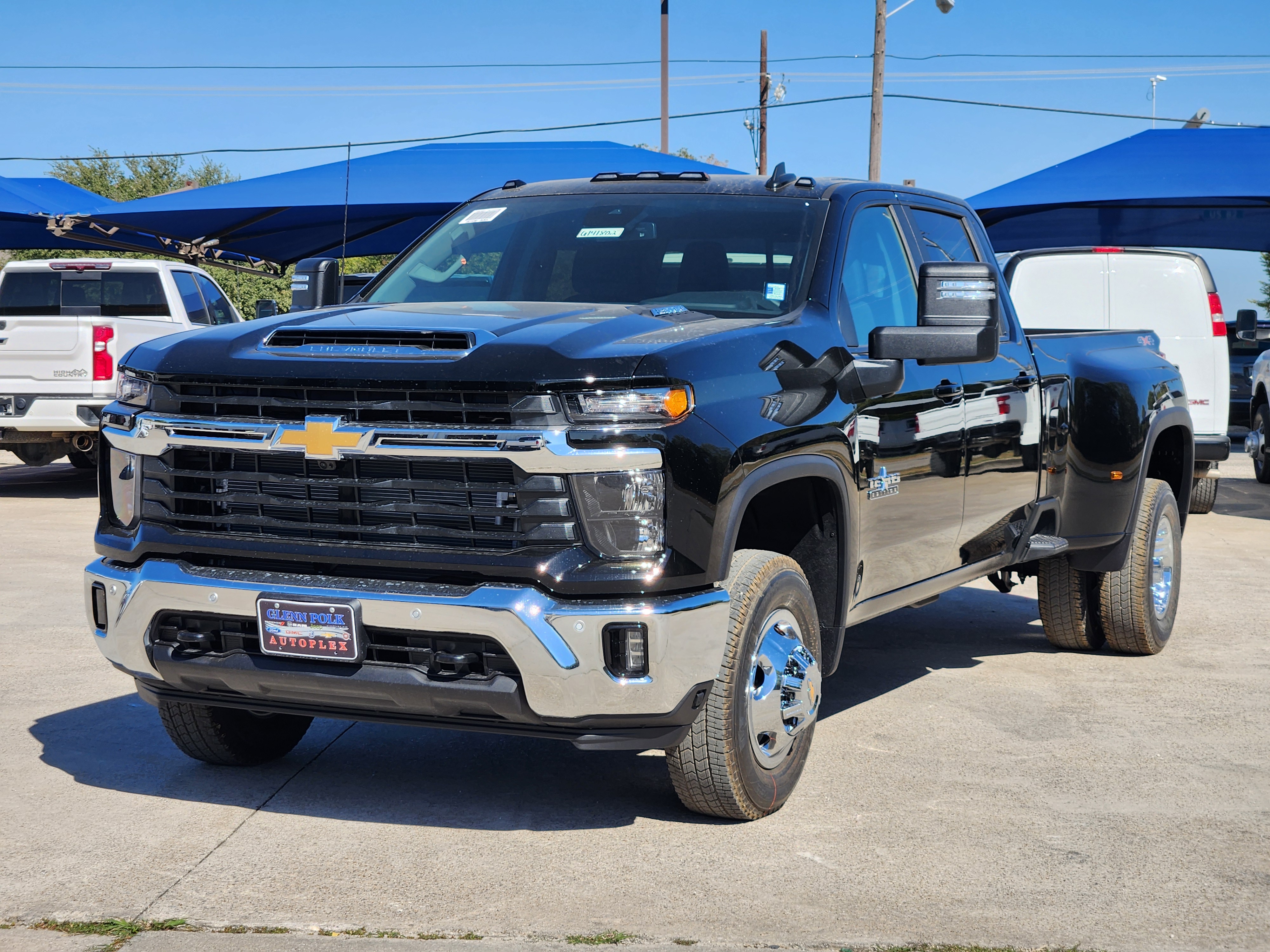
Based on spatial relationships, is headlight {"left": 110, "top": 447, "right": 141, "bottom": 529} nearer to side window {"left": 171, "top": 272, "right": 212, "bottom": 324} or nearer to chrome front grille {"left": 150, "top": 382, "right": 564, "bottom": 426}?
chrome front grille {"left": 150, "top": 382, "right": 564, "bottom": 426}

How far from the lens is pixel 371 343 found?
4086mm

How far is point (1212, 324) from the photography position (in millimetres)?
11594

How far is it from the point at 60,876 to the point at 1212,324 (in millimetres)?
10151

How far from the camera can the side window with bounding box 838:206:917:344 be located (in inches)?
197

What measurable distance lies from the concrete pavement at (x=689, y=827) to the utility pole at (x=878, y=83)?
2206 cm

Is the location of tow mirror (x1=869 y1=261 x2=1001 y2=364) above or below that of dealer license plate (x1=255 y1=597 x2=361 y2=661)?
above

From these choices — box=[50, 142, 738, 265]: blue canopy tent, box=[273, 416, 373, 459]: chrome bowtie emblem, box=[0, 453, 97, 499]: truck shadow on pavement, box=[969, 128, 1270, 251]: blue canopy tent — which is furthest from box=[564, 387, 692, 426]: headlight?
box=[969, 128, 1270, 251]: blue canopy tent

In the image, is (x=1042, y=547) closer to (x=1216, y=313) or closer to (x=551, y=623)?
(x=551, y=623)

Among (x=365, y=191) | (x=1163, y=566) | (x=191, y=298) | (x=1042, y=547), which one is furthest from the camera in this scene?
(x=365, y=191)

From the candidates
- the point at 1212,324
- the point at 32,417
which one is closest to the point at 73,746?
the point at 32,417

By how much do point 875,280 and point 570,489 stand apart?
1993 mm

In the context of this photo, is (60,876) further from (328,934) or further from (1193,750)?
(1193,750)

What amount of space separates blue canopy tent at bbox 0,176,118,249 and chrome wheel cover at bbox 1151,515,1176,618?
52.2 ft

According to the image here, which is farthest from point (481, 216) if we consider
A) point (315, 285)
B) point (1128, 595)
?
point (1128, 595)
